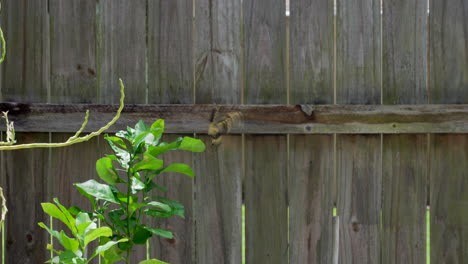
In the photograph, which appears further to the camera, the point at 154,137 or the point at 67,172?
the point at 67,172

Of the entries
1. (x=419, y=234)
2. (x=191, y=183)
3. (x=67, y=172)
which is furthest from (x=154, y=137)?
(x=419, y=234)

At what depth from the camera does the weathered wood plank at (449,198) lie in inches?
87.1

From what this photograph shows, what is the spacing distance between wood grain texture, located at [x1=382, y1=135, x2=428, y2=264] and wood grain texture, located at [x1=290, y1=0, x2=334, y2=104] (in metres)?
0.34

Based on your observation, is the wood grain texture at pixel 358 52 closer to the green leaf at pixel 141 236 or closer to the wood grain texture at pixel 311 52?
the wood grain texture at pixel 311 52

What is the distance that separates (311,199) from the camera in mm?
2203

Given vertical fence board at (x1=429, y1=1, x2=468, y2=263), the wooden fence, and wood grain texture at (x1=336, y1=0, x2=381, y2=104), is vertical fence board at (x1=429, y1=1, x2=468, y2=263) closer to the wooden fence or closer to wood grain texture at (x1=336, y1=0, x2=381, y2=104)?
the wooden fence

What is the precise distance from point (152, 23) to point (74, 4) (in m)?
0.33

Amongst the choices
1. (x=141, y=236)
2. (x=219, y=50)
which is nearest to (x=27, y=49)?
(x=219, y=50)

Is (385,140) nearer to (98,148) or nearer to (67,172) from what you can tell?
(98,148)

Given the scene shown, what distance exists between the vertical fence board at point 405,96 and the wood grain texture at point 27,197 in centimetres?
139

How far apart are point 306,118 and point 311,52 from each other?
27 centimetres

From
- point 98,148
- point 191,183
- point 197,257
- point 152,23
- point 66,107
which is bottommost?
point 197,257

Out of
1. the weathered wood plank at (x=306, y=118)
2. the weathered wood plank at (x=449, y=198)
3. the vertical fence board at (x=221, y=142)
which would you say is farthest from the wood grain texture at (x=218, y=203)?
the weathered wood plank at (x=449, y=198)

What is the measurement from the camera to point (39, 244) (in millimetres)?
2264
